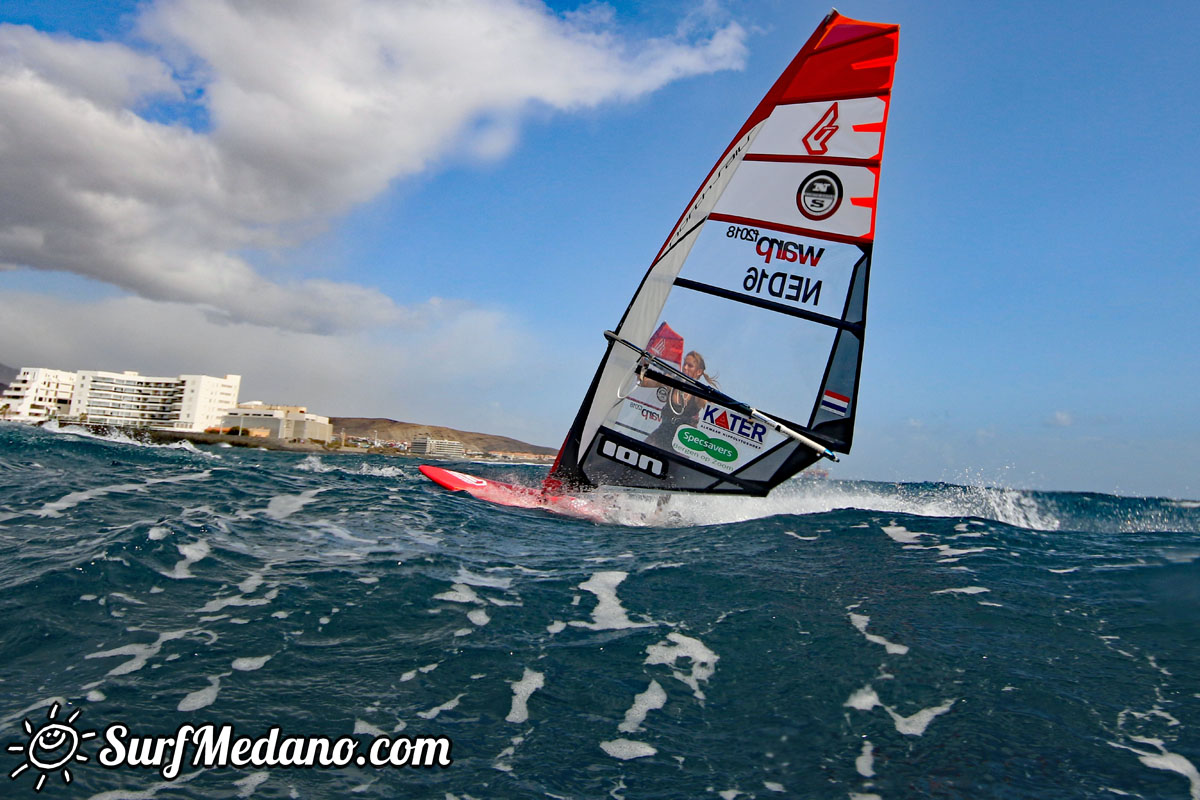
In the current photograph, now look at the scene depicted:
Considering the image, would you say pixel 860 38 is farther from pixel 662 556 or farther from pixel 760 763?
pixel 760 763

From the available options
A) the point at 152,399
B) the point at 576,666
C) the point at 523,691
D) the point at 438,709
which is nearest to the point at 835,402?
the point at 576,666

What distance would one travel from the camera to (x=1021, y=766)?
2.91 meters

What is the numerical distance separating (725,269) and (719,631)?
498cm

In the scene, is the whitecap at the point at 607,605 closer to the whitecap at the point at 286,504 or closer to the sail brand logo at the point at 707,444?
the sail brand logo at the point at 707,444

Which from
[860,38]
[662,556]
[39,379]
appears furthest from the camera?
[39,379]

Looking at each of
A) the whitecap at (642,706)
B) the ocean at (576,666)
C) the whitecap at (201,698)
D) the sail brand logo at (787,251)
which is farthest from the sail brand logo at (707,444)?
the whitecap at (201,698)

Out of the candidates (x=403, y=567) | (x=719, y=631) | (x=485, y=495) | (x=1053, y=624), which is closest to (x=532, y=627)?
(x=719, y=631)

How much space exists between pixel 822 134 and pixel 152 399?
140 meters

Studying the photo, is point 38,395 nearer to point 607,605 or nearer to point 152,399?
point 152,399

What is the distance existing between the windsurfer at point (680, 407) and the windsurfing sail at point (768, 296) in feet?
0.05

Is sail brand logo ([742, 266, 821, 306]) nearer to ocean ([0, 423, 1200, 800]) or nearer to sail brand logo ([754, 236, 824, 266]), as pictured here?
sail brand logo ([754, 236, 824, 266])

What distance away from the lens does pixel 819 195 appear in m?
7.77

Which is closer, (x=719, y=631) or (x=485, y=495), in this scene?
(x=719, y=631)

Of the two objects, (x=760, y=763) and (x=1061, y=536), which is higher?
(x=1061, y=536)
